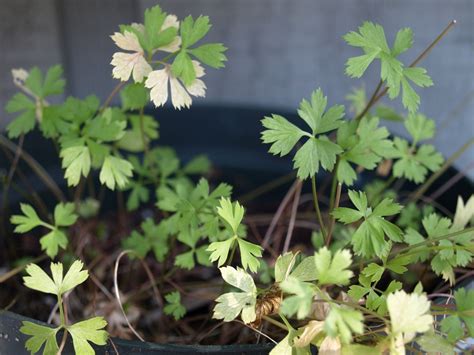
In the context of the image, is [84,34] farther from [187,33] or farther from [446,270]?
[446,270]

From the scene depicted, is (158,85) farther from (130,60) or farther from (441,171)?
(441,171)

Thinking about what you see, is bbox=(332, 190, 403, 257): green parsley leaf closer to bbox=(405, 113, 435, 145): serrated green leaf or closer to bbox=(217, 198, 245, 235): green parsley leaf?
bbox=(217, 198, 245, 235): green parsley leaf

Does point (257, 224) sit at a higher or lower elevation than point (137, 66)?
lower

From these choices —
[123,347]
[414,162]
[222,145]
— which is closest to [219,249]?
[123,347]

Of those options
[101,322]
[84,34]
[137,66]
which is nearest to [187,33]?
[137,66]

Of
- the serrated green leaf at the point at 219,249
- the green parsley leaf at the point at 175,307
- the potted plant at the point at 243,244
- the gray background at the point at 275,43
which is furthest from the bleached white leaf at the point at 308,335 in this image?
the gray background at the point at 275,43

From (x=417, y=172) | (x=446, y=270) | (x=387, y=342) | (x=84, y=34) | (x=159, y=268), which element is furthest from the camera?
(x=84, y=34)

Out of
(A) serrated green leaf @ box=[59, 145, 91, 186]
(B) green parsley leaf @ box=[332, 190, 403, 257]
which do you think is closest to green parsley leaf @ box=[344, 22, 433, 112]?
(B) green parsley leaf @ box=[332, 190, 403, 257]

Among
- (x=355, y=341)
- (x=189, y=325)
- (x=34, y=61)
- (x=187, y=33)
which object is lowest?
(x=189, y=325)
